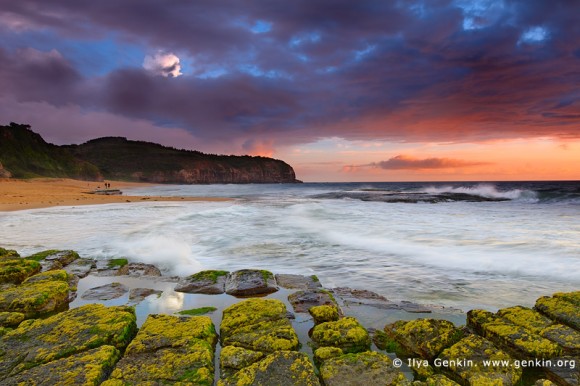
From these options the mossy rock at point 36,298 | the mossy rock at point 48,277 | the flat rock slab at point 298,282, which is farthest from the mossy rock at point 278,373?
the mossy rock at point 48,277

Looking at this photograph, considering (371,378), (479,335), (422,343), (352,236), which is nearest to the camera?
(371,378)

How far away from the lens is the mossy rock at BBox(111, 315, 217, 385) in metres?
3.61

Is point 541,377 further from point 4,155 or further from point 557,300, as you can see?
point 4,155

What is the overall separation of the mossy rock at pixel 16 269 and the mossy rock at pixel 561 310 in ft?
32.0

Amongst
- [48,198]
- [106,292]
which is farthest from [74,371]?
[48,198]

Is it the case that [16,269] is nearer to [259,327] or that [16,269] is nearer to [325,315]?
[259,327]

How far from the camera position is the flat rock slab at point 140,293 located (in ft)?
21.0

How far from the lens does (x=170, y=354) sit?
3949mm

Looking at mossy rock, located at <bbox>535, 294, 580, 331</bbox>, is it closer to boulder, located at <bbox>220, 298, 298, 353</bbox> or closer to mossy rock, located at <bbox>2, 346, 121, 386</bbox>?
boulder, located at <bbox>220, 298, 298, 353</bbox>

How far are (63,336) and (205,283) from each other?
3.10m

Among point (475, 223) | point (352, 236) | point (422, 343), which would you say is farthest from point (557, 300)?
point (475, 223)

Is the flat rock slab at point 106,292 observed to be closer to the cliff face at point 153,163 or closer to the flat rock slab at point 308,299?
the flat rock slab at point 308,299

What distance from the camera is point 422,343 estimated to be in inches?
167

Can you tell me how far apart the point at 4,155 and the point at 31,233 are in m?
81.5
